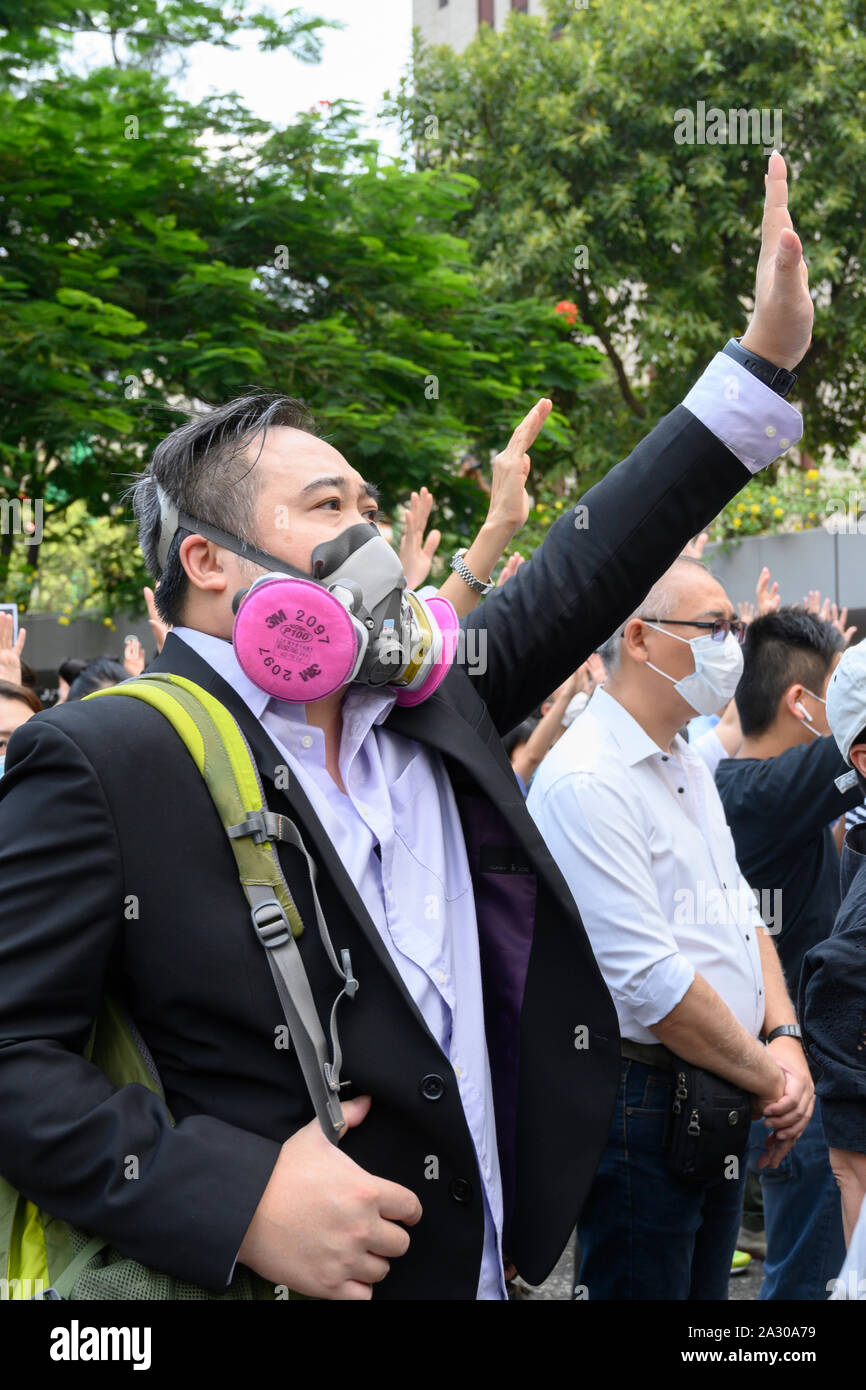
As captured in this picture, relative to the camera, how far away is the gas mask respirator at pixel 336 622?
158cm

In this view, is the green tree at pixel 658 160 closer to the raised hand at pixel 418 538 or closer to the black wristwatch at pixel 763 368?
the raised hand at pixel 418 538

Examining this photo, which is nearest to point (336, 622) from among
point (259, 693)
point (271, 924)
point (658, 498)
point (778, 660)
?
point (259, 693)

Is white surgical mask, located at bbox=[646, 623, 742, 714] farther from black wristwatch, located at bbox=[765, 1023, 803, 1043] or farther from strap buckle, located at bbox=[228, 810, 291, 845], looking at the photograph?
strap buckle, located at bbox=[228, 810, 291, 845]

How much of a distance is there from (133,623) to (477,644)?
12.5 meters

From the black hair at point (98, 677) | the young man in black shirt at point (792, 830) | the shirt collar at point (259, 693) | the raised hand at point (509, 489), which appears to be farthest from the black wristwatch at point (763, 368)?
the black hair at point (98, 677)

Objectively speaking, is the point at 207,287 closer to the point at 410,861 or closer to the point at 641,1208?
the point at 641,1208

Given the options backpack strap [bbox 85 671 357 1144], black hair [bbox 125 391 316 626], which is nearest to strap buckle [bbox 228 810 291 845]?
backpack strap [bbox 85 671 357 1144]

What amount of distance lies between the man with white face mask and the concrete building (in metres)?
29.1

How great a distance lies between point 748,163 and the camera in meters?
16.3

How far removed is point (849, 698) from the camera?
7.66ft

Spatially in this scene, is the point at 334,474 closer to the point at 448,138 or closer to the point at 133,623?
the point at 133,623

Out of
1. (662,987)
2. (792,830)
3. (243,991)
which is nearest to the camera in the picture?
(243,991)

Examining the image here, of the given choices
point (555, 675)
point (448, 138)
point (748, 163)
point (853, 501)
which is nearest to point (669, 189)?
point (748, 163)

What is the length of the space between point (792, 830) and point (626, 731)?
2.97 feet
